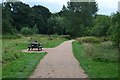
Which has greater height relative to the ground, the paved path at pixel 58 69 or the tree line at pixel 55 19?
the tree line at pixel 55 19

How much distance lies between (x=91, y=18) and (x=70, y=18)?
5.50 meters

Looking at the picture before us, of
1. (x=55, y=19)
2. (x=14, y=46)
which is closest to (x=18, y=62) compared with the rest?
(x=14, y=46)

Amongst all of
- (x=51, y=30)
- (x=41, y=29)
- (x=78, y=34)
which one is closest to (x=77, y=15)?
(x=78, y=34)

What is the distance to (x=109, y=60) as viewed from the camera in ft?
31.8

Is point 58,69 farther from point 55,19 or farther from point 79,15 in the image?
point 55,19

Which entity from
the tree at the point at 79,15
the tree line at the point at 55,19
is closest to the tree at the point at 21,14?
the tree line at the point at 55,19

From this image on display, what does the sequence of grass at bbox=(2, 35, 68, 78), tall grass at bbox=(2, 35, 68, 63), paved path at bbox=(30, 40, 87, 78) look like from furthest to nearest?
tall grass at bbox=(2, 35, 68, 63), grass at bbox=(2, 35, 68, 78), paved path at bbox=(30, 40, 87, 78)

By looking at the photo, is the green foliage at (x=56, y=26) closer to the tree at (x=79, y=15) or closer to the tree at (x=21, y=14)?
the tree at (x=79, y=15)

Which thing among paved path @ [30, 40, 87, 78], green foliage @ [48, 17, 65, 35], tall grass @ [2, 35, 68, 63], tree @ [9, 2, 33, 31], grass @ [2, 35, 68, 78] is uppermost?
tree @ [9, 2, 33, 31]

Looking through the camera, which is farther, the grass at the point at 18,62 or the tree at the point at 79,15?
the tree at the point at 79,15

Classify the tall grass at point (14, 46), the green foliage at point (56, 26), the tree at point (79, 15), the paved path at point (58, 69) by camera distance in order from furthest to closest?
the green foliage at point (56, 26), the tree at point (79, 15), the tall grass at point (14, 46), the paved path at point (58, 69)

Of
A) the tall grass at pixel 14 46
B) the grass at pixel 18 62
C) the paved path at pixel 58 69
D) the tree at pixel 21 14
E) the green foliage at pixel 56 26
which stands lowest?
the paved path at pixel 58 69

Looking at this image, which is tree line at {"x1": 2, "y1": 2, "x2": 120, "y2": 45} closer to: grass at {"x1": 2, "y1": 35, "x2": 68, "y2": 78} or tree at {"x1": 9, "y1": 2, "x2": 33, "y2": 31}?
tree at {"x1": 9, "y1": 2, "x2": 33, "y2": 31}

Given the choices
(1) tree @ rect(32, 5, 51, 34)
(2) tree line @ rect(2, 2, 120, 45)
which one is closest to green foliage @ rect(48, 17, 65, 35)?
(2) tree line @ rect(2, 2, 120, 45)
